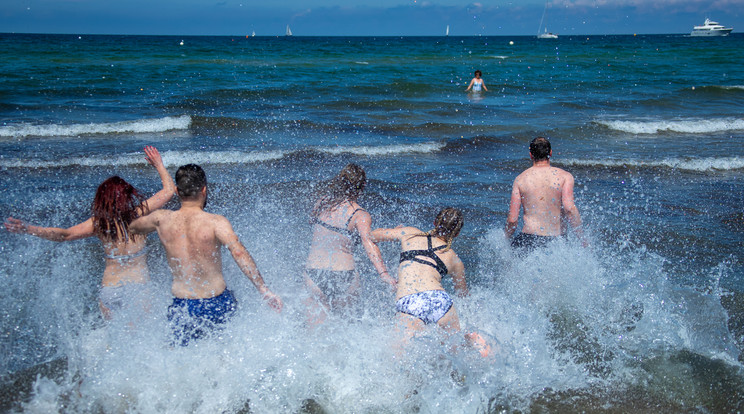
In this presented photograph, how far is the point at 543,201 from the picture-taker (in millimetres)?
5375

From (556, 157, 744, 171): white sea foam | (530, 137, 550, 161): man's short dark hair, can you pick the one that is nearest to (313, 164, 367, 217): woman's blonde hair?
(530, 137, 550, 161): man's short dark hair

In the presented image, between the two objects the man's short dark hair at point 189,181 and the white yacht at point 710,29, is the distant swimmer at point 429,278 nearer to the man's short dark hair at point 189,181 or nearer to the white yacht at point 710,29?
the man's short dark hair at point 189,181

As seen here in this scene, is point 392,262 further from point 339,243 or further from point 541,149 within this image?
point 541,149

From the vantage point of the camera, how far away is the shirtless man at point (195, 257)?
12.0ft

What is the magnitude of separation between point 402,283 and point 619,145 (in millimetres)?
10809

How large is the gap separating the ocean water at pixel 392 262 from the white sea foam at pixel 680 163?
60 millimetres

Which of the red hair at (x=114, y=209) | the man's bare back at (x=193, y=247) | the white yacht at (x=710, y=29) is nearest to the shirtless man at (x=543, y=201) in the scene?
the man's bare back at (x=193, y=247)

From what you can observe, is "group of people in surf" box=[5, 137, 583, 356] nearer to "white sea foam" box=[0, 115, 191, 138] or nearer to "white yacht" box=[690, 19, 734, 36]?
"white sea foam" box=[0, 115, 191, 138]

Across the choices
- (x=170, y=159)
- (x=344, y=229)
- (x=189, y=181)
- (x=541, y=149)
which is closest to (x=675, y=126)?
(x=541, y=149)

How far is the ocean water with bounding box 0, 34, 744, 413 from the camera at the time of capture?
147 inches

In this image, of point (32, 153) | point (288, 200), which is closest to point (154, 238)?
point (288, 200)

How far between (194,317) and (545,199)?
11.2 ft

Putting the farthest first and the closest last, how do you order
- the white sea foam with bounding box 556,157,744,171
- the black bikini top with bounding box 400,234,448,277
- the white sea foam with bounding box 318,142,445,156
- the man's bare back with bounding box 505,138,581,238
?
the white sea foam with bounding box 318,142,445,156 < the white sea foam with bounding box 556,157,744,171 < the man's bare back with bounding box 505,138,581,238 < the black bikini top with bounding box 400,234,448,277

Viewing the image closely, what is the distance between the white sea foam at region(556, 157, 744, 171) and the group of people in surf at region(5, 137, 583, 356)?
24.8 feet
